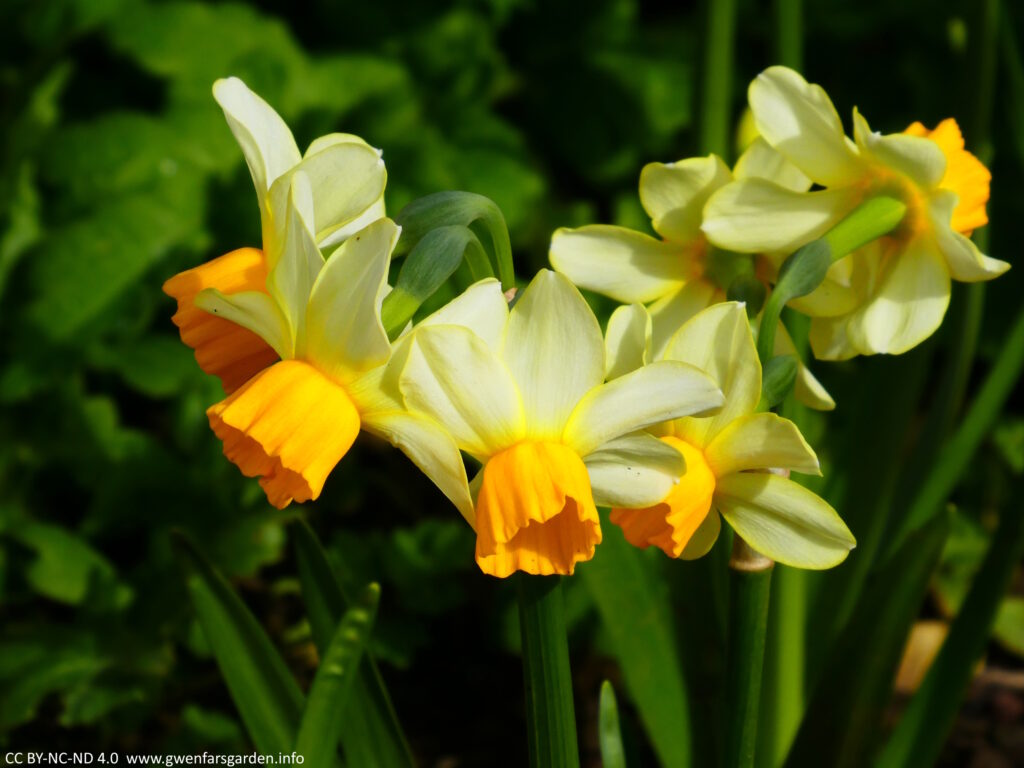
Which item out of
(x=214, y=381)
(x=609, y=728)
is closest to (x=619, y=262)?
(x=609, y=728)

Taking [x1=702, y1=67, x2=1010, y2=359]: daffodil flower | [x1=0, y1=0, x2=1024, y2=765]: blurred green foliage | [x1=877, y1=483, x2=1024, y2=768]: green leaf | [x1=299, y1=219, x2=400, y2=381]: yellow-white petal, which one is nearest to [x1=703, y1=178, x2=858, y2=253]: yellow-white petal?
[x1=702, y1=67, x2=1010, y2=359]: daffodil flower

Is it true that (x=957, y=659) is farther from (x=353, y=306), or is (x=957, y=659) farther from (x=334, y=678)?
(x=353, y=306)

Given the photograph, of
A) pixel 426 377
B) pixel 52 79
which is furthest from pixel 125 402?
pixel 426 377

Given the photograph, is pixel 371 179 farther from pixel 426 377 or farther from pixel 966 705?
pixel 966 705

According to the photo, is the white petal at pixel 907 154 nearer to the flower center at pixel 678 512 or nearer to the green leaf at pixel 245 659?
the flower center at pixel 678 512

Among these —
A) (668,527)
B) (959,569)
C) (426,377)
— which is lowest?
(959,569)

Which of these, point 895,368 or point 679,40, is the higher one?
point 679,40

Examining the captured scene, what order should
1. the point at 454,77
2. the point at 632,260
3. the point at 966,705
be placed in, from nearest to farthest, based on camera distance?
the point at 632,260
the point at 966,705
the point at 454,77
